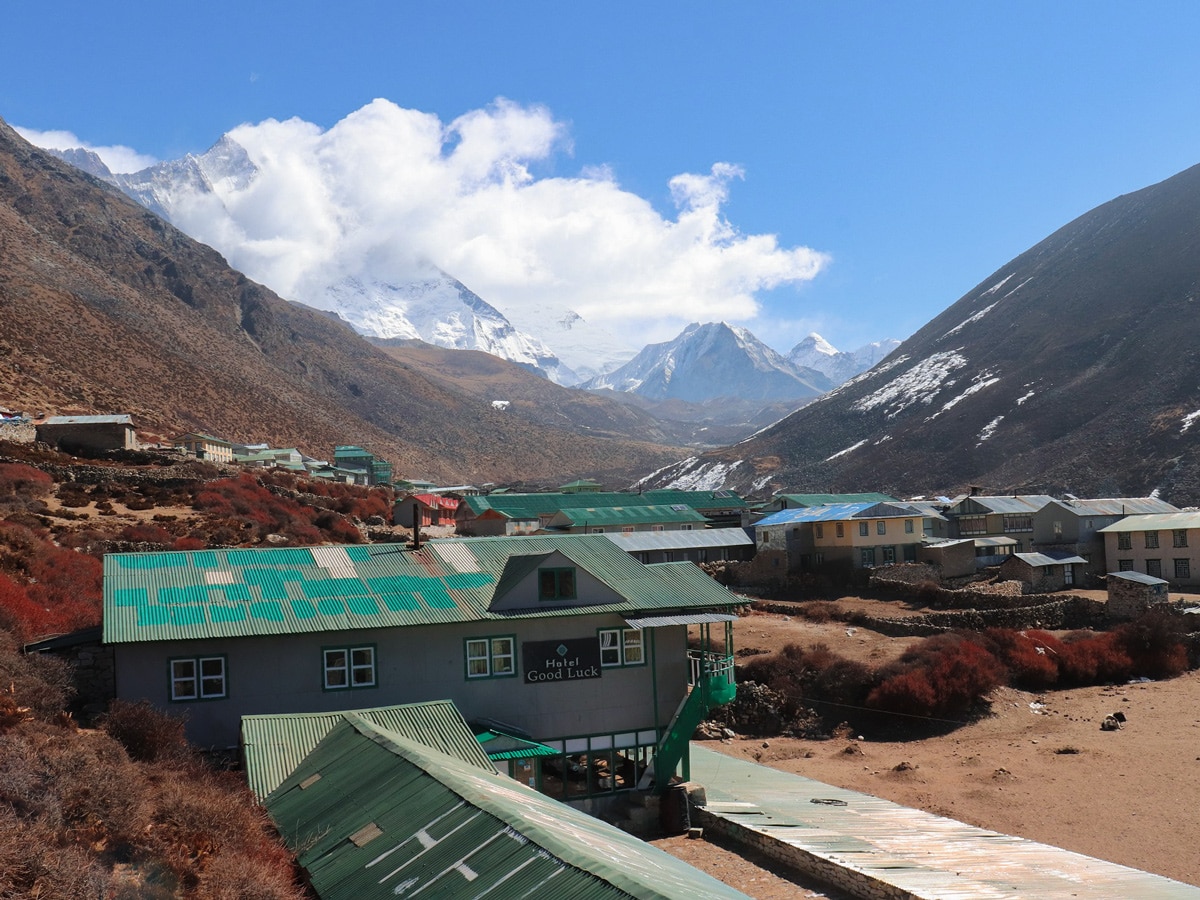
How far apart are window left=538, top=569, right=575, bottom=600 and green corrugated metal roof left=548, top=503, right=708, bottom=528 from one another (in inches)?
1675

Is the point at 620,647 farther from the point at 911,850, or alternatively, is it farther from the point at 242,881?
the point at 242,881

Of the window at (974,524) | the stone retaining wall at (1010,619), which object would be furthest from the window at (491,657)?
the window at (974,524)

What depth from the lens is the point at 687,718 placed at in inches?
812

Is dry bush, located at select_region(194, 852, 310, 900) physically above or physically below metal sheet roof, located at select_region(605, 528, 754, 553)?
below

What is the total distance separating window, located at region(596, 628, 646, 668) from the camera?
2084cm

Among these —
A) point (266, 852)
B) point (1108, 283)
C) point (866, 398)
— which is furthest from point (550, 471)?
point (266, 852)

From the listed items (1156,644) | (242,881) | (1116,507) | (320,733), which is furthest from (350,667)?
(1116,507)

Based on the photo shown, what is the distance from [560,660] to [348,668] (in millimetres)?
4355

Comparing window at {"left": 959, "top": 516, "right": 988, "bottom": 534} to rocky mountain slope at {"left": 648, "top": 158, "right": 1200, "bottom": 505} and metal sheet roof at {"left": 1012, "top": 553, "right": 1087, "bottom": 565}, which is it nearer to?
metal sheet roof at {"left": 1012, "top": 553, "right": 1087, "bottom": 565}

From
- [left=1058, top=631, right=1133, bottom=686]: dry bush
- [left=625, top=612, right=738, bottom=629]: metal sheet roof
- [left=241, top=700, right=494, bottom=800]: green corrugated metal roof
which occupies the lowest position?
[left=1058, top=631, right=1133, bottom=686]: dry bush

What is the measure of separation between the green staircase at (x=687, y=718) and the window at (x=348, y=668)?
6.27 m

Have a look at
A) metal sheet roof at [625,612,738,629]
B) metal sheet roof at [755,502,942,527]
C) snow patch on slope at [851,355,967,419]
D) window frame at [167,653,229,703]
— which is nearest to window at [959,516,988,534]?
metal sheet roof at [755,502,942,527]

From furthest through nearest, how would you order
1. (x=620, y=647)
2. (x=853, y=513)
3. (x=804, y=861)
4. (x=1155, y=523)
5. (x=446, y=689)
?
(x=853, y=513)
(x=1155, y=523)
(x=620, y=647)
(x=446, y=689)
(x=804, y=861)

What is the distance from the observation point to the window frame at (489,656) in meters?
19.8
